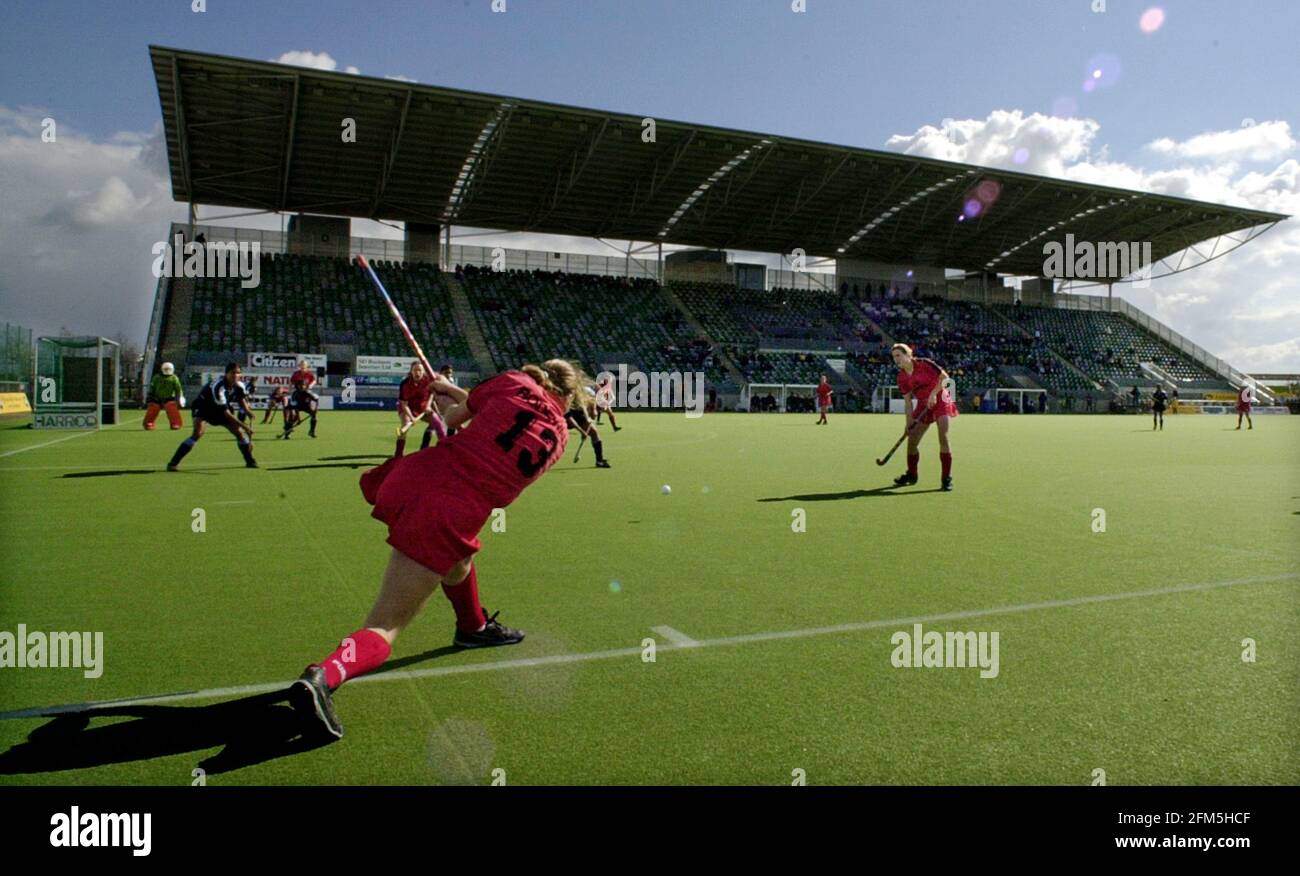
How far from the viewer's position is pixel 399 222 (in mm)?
52125

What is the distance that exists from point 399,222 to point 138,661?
2028 inches

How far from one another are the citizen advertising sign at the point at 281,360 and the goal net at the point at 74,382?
13257 millimetres

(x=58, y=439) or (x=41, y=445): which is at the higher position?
(x=58, y=439)

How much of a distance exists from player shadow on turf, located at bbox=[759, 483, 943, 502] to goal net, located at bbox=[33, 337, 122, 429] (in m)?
22.5

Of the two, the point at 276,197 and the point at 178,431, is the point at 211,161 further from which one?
the point at 178,431

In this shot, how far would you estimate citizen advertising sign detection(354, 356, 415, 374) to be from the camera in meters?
45.3

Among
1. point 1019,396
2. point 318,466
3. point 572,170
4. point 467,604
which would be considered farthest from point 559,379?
point 1019,396

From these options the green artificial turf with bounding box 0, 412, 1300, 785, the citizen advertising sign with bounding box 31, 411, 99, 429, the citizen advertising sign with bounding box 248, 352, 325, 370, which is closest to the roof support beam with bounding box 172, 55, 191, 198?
the citizen advertising sign with bounding box 248, 352, 325, 370

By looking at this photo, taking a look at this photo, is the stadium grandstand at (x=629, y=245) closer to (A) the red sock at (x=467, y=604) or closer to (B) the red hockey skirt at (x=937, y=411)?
(B) the red hockey skirt at (x=937, y=411)

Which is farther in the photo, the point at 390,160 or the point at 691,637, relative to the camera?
the point at 390,160

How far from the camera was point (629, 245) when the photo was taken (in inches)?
2313

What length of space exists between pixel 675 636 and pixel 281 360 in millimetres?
42634

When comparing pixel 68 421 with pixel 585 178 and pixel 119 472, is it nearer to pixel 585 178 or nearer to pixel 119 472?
pixel 119 472
